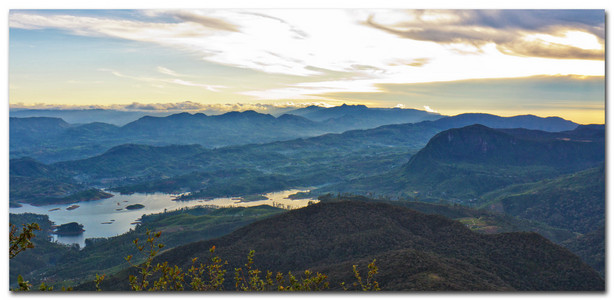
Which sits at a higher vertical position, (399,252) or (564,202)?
(399,252)

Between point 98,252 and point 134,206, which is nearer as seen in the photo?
point 98,252

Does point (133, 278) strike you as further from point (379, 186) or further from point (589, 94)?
point (379, 186)

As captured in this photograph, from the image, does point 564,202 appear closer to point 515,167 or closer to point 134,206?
point 515,167

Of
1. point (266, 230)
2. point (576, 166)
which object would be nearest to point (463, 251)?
point (266, 230)

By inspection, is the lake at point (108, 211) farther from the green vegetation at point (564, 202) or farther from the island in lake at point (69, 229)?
the green vegetation at point (564, 202)

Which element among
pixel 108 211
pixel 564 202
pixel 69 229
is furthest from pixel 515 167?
pixel 69 229
